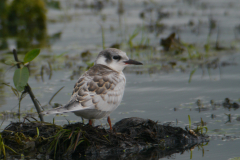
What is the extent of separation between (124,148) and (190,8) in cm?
1260

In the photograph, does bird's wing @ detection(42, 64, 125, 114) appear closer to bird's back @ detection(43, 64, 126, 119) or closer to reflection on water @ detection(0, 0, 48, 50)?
bird's back @ detection(43, 64, 126, 119)

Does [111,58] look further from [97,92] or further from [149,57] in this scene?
[149,57]

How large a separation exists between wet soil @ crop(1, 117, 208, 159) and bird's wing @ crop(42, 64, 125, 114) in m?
0.32

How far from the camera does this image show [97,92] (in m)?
4.69

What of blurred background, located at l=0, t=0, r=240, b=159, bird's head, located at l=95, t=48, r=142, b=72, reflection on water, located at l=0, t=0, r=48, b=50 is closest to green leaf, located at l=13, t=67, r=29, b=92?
blurred background, located at l=0, t=0, r=240, b=159

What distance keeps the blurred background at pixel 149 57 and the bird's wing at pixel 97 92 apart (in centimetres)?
70

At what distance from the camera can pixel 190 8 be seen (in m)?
16.3

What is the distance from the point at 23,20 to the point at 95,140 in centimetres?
1120

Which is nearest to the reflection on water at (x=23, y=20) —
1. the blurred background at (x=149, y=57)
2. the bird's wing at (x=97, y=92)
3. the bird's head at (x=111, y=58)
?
the blurred background at (x=149, y=57)

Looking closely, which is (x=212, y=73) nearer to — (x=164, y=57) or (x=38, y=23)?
(x=164, y=57)

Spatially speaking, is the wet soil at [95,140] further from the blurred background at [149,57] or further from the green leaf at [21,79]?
the green leaf at [21,79]

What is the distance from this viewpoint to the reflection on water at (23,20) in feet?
Result: 43.2

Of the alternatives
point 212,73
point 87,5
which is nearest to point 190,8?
point 87,5

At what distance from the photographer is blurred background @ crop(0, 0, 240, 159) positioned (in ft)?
19.2
